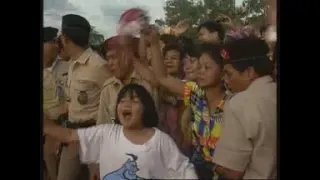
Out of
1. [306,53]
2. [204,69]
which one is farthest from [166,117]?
[306,53]

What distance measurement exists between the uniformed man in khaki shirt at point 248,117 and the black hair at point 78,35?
0.50m

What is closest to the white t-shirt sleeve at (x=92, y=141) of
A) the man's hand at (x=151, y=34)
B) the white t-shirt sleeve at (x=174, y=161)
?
the white t-shirt sleeve at (x=174, y=161)

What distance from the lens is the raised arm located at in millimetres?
2119

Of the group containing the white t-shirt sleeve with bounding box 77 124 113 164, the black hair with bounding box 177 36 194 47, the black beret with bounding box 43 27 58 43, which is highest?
the black beret with bounding box 43 27 58 43

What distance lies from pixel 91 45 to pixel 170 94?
338mm

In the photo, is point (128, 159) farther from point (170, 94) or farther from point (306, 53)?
point (306, 53)

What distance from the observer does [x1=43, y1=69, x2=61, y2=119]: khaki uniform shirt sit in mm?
2105

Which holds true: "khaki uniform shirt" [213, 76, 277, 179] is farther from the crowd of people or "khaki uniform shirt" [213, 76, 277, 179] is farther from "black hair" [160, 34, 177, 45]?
"black hair" [160, 34, 177, 45]

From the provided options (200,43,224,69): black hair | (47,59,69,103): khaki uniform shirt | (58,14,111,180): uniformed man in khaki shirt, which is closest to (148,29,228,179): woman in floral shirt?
(200,43,224,69): black hair

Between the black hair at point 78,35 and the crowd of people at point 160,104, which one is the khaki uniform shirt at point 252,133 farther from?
the black hair at point 78,35

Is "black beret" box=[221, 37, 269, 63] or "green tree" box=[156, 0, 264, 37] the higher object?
"green tree" box=[156, 0, 264, 37]

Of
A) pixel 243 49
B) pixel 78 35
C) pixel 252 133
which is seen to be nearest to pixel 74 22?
pixel 78 35

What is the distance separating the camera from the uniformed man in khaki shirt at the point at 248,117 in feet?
6.91

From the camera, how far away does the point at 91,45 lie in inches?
83.4
